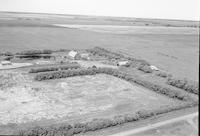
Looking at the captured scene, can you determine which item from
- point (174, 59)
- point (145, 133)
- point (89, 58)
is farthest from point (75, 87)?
point (174, 59)

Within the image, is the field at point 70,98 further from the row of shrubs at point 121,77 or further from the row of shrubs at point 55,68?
the row of shrubs at point 55,68

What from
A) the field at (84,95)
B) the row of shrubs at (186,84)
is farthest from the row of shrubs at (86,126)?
the row of shrubs at (186,84)

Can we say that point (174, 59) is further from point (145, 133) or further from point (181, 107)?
point (145, 133)

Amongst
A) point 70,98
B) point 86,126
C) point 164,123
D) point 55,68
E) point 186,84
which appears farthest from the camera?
point 55,68

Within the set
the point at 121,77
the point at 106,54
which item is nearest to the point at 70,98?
the point at 121,77

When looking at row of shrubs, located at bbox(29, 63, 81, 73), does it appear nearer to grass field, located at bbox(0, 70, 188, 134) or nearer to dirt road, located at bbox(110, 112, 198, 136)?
grass field, located at bbox(0, 70, 188, 134)

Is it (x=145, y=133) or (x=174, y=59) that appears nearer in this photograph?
(x=145, y=133)

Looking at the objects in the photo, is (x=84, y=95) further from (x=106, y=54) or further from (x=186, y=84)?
(x=106, y=54)

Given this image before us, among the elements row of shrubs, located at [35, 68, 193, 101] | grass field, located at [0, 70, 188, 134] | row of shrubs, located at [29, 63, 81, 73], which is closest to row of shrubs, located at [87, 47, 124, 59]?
row of shrubs, located at [29, 63, 81, 73]
